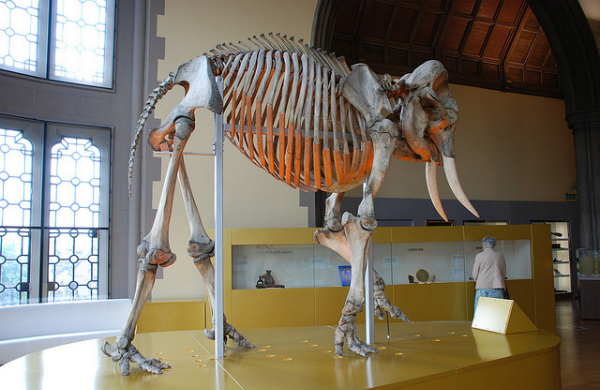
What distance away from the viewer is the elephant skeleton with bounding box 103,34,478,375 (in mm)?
3225

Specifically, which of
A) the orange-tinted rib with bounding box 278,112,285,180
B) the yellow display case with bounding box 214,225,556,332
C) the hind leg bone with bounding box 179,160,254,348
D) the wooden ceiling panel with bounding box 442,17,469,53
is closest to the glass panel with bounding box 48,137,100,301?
the yellow display case with bounding box 214,225,556,332

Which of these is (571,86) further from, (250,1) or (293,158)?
(293,158)

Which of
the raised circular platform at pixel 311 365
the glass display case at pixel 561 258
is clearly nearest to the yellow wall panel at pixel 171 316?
the raised circular platform at pixel 311 365

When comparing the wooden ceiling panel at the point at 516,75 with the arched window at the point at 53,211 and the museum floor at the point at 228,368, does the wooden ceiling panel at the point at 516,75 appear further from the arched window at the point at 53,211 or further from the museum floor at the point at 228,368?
the arched window at the point at 53,211

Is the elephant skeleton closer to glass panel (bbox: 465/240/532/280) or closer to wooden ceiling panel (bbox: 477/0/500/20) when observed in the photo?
glass panel (bbox: 465/240/532/280)

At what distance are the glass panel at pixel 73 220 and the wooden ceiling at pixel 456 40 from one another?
5.33m

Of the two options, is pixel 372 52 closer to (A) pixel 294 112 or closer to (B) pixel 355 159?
(B) pixel 355 159

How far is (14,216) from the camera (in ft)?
19.5

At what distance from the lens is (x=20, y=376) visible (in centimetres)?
282

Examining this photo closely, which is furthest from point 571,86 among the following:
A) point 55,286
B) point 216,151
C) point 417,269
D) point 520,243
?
point 55,286

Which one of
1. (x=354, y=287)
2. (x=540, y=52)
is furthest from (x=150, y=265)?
(x=540, y=52)

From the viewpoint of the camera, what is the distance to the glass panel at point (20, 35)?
6.02 metres

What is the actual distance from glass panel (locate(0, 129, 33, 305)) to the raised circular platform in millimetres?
2813

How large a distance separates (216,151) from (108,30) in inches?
172
